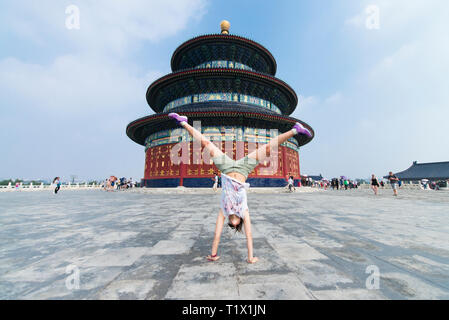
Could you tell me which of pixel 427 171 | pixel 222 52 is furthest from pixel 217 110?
pixel 427 171

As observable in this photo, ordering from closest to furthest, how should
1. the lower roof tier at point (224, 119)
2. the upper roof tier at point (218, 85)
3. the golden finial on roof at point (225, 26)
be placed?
the lower roof tier at point (224, 119), the upper roof tier at point (218, 85), the golden finial on roof at point (225, 26)

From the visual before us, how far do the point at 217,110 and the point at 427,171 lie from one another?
157 feet

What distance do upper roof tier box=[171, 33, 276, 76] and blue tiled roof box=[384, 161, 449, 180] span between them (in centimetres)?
3820

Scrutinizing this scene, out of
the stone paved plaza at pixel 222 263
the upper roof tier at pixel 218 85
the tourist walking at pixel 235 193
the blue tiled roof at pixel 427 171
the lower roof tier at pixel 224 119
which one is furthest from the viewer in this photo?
the blue tiled roof at pixel 427 171

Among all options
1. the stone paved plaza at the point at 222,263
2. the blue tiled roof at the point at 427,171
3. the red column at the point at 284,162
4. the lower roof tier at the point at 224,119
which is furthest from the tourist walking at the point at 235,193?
the blue tiled roof at the point at 427,171

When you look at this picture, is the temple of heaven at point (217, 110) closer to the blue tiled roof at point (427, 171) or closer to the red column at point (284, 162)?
the red column at point (284, 162)

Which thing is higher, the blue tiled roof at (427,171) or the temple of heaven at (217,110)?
the temple of heaven at (217,110)

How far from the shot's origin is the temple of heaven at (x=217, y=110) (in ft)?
50.1

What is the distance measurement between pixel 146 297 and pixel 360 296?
4.97 ft

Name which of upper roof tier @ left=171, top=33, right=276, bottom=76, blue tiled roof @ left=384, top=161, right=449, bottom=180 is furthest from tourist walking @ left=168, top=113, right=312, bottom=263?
blue tiled roof @ left=384, top=161, right=449, bottom=180

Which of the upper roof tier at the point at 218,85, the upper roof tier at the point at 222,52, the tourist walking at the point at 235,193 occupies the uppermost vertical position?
the upper roof tier at the point at 222,52

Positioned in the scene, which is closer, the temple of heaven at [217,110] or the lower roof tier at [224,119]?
the lower roof tier at [224,119]

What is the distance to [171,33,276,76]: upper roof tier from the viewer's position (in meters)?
19.1
